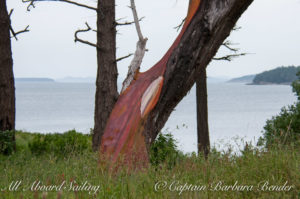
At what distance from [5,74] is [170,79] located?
699 centimetres

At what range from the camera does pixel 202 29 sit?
24.0ft

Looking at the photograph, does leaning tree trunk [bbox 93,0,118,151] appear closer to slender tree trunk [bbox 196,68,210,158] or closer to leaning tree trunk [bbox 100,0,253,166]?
leaning tree trunk [bbox 100,0,253,166]

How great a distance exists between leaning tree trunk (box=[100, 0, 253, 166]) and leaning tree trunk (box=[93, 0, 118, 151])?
237 centimetres

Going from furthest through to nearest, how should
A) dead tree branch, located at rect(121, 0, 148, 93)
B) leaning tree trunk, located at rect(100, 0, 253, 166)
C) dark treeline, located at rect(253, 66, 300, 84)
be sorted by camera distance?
1. dark treeline, located at rect(253, 66, 300, 84)
2. dead tree branch, located at rect(121, 0, 148, 93)
3. leaning tree trunk, located at rect(100, 0, 253, 166)

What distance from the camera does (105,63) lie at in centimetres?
1016

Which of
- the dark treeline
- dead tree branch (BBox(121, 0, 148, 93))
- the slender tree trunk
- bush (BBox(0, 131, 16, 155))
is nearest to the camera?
dead tree branch (BBox(121, 0, 148, 93))

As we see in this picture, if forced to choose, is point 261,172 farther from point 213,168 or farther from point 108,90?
point 108,90

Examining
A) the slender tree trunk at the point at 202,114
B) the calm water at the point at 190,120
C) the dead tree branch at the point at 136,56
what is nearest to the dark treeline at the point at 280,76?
the calm water at the point at 190,120

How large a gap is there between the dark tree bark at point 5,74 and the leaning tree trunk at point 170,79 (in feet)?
19.8

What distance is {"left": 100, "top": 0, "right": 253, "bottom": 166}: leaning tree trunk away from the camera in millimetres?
7332

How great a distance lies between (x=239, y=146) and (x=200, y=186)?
1640mm

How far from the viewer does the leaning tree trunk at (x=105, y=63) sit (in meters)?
10.1

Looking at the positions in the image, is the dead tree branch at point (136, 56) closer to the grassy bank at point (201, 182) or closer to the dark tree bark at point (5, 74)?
the grassy bank at point (201, 182)

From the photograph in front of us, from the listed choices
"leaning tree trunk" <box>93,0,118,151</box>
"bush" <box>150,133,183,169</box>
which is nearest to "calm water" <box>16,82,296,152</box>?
"bush" <box>150,133,183,169</box>
